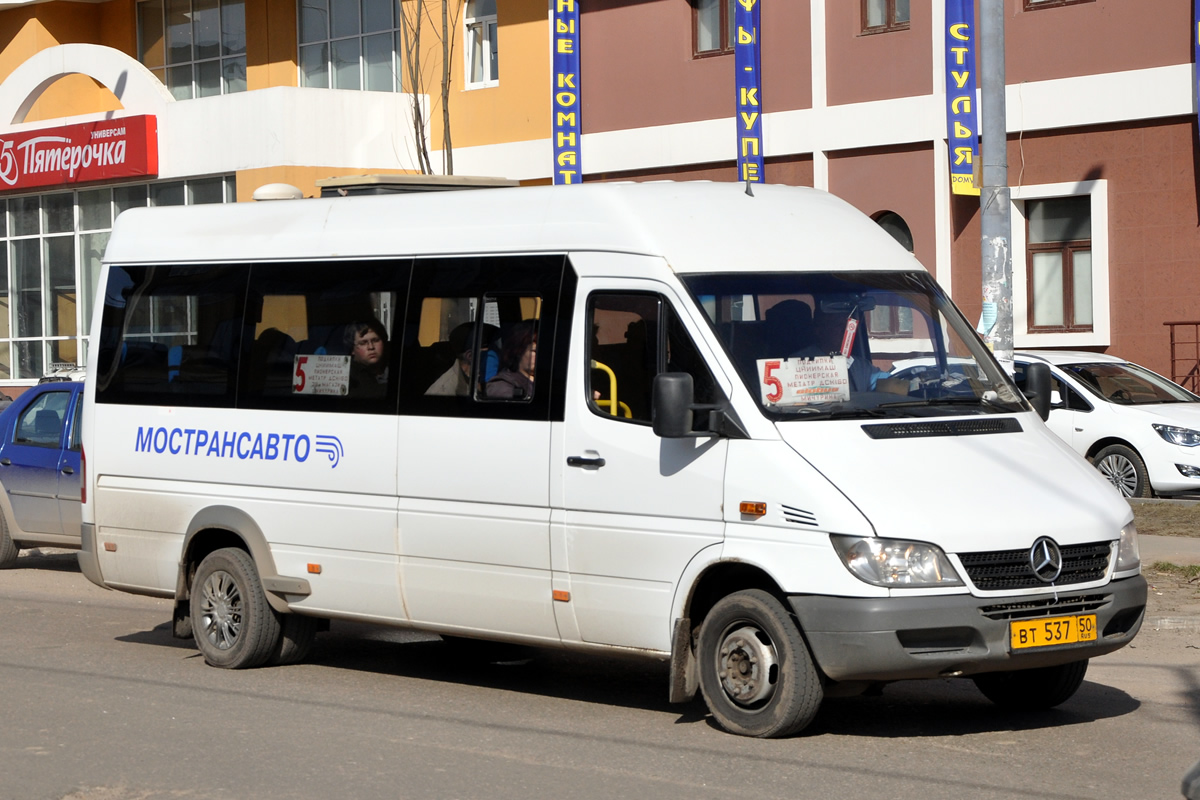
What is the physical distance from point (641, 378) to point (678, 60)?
18.3m

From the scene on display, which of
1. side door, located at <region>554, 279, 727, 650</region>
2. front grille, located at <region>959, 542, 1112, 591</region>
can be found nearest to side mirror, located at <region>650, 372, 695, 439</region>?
side door, located at <region>554, 279, 727, 650</region>

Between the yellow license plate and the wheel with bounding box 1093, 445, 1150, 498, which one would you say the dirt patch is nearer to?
the wheel with bounding box 1093, 445, 1150, 498

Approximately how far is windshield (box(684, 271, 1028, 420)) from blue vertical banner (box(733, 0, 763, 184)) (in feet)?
51.2

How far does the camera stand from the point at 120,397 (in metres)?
10.1

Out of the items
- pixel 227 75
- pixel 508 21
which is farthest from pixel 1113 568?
pixel 227 75

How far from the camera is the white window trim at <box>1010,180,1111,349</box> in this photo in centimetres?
2150

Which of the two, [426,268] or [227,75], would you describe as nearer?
[426,268]

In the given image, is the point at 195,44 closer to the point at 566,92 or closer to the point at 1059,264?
the point at 566,92

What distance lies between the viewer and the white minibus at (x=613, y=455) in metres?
Result: 7.00

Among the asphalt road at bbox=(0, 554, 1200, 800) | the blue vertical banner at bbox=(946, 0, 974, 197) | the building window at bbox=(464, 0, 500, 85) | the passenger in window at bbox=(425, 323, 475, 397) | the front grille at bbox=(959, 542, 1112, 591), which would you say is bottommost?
the asphalt road at bbox=(0, 554, 1200, 800)

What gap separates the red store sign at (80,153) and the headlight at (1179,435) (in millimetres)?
18422

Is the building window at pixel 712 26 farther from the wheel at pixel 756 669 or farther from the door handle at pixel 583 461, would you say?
the wheel at pixel 756 669

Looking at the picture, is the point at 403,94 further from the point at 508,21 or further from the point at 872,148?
the point at 872,148

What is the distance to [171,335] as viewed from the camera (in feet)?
32.7
